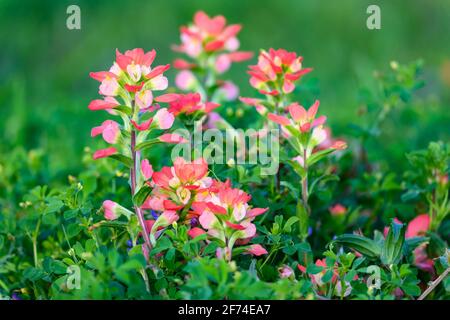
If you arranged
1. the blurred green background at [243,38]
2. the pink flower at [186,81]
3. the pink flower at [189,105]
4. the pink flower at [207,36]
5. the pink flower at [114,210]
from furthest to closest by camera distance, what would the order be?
the blurred green background at [243,38] → the pink flower at [186,81] → the pink flower at [207,36] → the pink flower at [189,105] → the pink flower at [114,210]

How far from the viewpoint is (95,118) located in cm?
345

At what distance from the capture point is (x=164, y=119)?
1.68 metres

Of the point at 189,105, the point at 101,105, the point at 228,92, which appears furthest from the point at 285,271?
the point at 228,92

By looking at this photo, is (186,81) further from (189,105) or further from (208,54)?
(189,105)

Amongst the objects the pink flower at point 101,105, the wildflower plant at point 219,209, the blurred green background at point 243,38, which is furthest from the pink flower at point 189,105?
the blurred green background at point 243,38

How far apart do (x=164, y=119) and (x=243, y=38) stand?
10.3 ft

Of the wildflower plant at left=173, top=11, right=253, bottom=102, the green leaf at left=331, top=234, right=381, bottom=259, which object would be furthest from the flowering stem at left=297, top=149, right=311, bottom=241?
the wildflower plant at left=173, top=11, right=253, bottom=102

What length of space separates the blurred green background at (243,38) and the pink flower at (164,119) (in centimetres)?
237

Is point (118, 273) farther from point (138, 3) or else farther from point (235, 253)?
point (138, 3)

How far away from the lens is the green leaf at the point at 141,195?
1663mm

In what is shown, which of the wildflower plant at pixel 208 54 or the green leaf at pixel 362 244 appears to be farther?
the wildflower plant at pixel 208 54

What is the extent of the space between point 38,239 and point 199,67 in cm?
75

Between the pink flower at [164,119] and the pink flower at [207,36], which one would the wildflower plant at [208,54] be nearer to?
the pink flower at [207,36]

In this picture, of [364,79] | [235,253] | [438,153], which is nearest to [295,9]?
[364,79]
